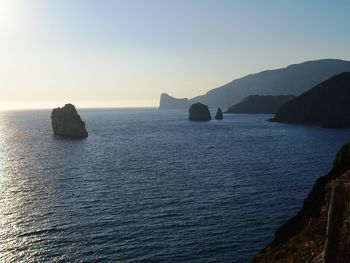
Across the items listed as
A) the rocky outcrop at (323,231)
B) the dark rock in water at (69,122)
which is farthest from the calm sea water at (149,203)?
the dark rock in water at (69,122)

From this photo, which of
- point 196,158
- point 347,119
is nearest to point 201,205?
point 196,158

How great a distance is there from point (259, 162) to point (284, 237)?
65.1 m

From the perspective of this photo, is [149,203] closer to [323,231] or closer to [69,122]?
[323,231]

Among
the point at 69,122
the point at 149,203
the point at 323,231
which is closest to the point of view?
the point at 323,231

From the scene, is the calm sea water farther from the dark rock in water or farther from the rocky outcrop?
the dark rock in water

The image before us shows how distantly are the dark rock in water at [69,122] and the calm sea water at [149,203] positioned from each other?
53.8 metres

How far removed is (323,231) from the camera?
25266mm

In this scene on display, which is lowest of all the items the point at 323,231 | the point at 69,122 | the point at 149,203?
the point at 149,203

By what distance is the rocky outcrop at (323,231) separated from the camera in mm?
12695

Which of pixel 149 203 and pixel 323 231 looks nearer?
pixel 323 231

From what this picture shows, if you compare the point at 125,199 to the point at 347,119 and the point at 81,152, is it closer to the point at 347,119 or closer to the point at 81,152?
the point at 81,152

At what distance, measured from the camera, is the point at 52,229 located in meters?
50.1

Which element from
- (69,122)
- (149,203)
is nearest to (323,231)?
(149,203)

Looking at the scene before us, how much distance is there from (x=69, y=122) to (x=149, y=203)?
116m
